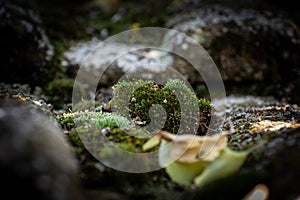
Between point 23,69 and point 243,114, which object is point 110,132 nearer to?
point 243,114

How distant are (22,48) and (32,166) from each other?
470 cm

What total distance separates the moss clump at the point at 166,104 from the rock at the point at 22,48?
2772 millimetres

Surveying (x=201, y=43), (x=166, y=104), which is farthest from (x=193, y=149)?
(x=201, y=43)

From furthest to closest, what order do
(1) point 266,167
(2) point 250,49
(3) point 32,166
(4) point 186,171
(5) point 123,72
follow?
1. (2) point 250,49
2. (5) point 123,72
3. (4) point 186,171
4. (1) point 266,167
5. (3) point 32,166

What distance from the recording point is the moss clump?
3.84 meters

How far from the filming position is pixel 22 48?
614 centimetres

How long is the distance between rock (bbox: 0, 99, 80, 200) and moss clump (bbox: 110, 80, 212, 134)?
1.62m

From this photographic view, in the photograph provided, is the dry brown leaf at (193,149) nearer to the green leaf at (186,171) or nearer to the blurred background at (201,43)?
the green leaf at (186,171)

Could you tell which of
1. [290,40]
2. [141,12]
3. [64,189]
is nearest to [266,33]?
[290,40]

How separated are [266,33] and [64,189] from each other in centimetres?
614

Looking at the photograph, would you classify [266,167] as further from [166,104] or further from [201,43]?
[201,43]

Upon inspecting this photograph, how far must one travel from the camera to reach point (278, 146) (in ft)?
9.70

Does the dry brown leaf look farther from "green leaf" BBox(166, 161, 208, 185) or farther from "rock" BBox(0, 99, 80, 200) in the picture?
"rock" BBox(0, 99, 80, 200)

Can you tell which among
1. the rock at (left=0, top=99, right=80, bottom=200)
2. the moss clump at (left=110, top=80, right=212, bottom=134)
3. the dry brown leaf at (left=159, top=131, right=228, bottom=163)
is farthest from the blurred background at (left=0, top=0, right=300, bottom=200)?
the moss clump at (left=110, top=80, right=212, bottom=134)
